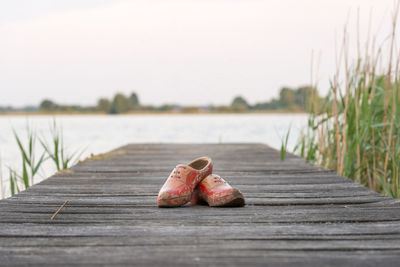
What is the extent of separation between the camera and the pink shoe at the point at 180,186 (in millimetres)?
1929

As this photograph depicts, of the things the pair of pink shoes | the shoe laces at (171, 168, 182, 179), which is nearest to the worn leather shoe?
the pair of pink shoes

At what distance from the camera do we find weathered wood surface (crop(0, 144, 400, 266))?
1.26 m

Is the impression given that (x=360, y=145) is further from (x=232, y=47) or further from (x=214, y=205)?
(x=232, y=47)

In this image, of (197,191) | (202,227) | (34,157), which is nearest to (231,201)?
(197,191)

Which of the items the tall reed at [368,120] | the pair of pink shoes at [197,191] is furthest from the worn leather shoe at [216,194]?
the tall reed at [368,120]

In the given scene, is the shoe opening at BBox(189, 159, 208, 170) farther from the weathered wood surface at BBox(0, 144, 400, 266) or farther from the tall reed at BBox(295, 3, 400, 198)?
the tall reed at BBox(295, 3, 400, 198)

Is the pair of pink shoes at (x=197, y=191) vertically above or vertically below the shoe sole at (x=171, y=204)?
above

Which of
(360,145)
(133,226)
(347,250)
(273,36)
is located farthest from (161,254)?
(273,36)

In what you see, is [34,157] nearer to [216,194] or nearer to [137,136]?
[216,194]

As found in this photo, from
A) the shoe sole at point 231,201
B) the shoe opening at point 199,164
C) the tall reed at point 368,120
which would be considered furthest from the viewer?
the tall reed at point 368,120

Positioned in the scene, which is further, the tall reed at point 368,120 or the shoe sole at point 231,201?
the tall reed at point 368,120

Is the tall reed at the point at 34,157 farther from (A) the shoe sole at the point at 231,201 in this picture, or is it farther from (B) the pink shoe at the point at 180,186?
(A) the shoe sole at the point at 231,201

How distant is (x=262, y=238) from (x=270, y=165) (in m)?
2.33

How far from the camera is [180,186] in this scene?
1965mm
